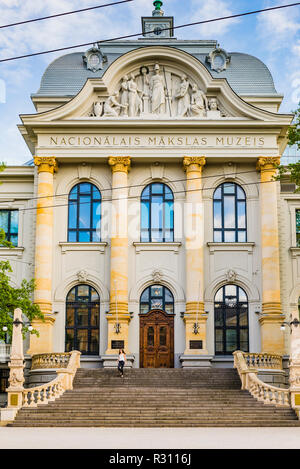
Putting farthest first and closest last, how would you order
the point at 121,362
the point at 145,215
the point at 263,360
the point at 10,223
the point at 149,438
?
1. the point at 10,223
2. the point at 145,215
3. the point at 263,360
4. the point at 121,362
5. the point at 149,438

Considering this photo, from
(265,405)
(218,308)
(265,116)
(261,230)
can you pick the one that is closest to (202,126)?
(265,116)

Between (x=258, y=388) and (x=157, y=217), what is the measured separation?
1252cm

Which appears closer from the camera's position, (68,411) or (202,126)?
(68,411)

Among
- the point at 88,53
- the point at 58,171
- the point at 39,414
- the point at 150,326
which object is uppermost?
the point at 88,53

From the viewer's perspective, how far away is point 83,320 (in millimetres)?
38156

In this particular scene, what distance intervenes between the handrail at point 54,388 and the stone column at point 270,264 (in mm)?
9378

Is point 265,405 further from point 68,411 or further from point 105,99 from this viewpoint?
point 105,99

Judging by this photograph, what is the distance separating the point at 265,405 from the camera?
27.8 meters

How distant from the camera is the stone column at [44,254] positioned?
36844 mm

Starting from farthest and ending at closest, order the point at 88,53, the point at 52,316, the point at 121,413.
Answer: the point at 88,53
the point at 52,316
the point at 121,413

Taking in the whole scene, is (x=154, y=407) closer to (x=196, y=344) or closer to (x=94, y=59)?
(x=196, y=344)

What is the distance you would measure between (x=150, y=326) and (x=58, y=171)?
30.0ft

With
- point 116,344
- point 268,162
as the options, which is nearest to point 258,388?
point 116,344

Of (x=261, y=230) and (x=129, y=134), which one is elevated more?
(x=129, y=134)
